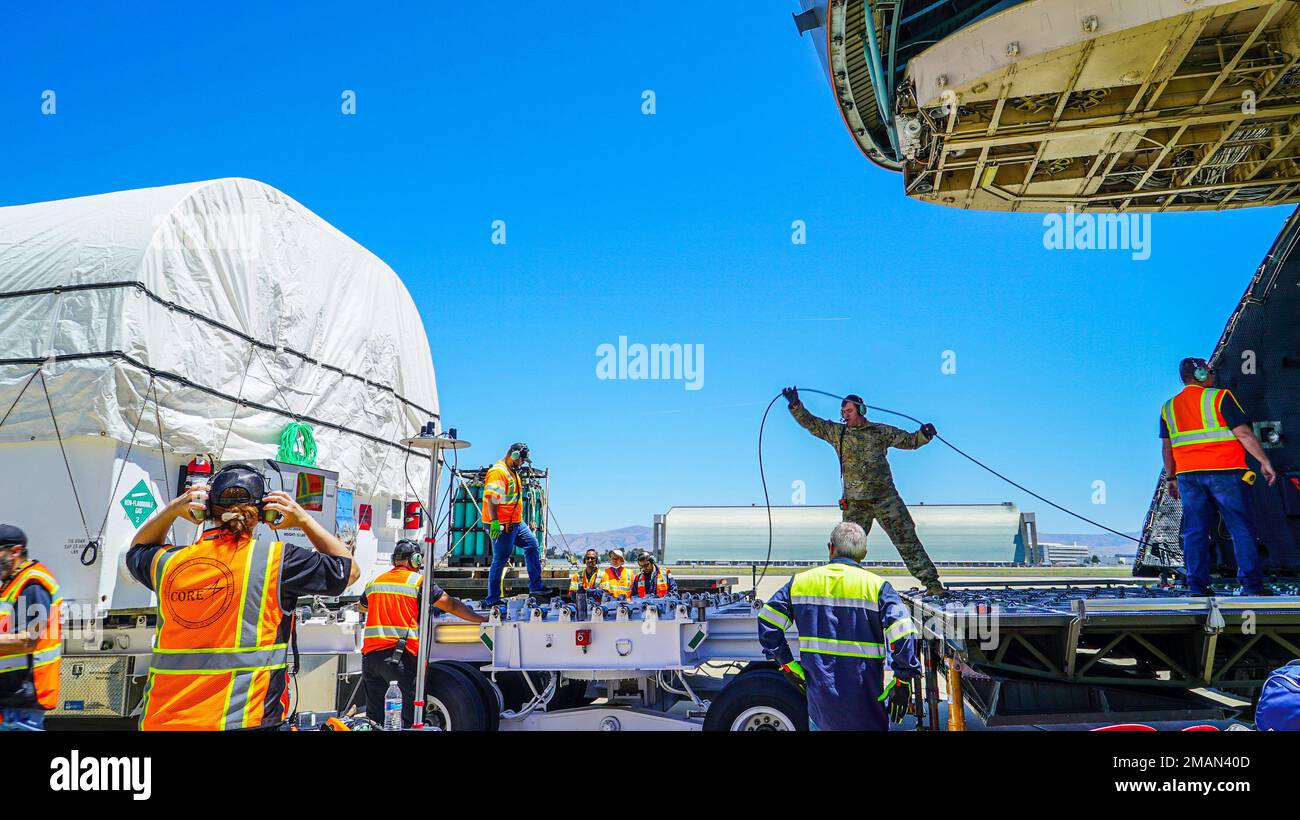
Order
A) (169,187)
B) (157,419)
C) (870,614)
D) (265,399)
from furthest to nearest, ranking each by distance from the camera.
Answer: (265,399)
(169,187)
(157,419)
(870,614)

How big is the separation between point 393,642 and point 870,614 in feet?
11.9

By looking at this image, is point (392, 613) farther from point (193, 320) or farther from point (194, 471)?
point (193, 320)

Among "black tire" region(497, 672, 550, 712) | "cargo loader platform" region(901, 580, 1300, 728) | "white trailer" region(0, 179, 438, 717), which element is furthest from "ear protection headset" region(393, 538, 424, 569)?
"cargo loader platform" region(901, 580, 1300, 728)

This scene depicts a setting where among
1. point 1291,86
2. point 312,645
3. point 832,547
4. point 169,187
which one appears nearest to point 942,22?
point 1291,86

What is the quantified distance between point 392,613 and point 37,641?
254 centimetres

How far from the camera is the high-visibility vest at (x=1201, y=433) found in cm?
580

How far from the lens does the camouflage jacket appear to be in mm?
7418

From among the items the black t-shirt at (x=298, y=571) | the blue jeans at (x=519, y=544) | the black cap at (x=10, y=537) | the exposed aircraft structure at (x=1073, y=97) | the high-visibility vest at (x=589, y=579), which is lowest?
the high-visibility vest at (x=589, y=579)

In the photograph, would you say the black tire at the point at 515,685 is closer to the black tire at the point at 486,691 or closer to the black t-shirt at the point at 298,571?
the black tire at the point at 486,691

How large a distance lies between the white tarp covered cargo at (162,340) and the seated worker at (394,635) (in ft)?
13.0

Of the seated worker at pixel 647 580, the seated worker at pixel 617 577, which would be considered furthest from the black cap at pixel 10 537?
the seated worker at pixel 647 580

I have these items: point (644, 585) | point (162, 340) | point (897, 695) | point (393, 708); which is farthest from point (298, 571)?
point (644, 585)

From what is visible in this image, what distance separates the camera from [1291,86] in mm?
6637

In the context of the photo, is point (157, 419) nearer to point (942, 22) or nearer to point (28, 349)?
point (28, 349)
